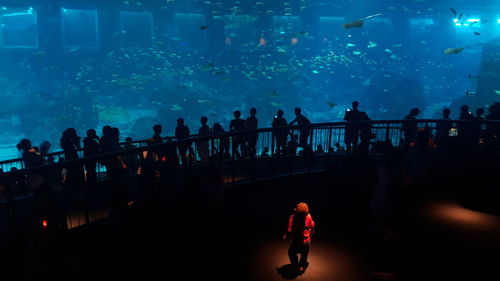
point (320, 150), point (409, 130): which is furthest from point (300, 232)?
point (320, 150)

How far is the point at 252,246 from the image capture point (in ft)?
19.1

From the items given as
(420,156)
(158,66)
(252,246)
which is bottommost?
(252,246)

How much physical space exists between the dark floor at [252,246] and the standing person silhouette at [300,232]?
0.20m

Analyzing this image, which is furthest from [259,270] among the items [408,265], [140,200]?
[140,200]

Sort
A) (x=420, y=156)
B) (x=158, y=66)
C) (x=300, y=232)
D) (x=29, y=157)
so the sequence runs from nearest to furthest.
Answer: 1. (x=300, y=232)
2. (x=420, y=156)
3. (x=29, y=157)
4. (x=158, y=66)

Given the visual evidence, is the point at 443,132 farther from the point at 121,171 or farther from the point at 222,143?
the point at 121,171

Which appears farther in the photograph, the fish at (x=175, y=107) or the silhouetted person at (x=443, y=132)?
the fish at (x=175, y=107)

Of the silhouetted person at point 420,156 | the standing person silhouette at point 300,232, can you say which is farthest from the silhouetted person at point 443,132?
the standing person silhouette at point 300,232

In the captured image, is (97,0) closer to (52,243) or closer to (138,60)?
(138,60)

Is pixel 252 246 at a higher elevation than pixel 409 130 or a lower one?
lower

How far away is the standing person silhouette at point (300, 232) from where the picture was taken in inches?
190

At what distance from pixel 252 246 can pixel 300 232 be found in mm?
1341

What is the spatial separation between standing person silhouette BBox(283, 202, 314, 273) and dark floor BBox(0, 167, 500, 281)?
201 millimetres

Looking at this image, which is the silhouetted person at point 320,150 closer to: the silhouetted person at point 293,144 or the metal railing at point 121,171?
the metal railing at point 121,171
